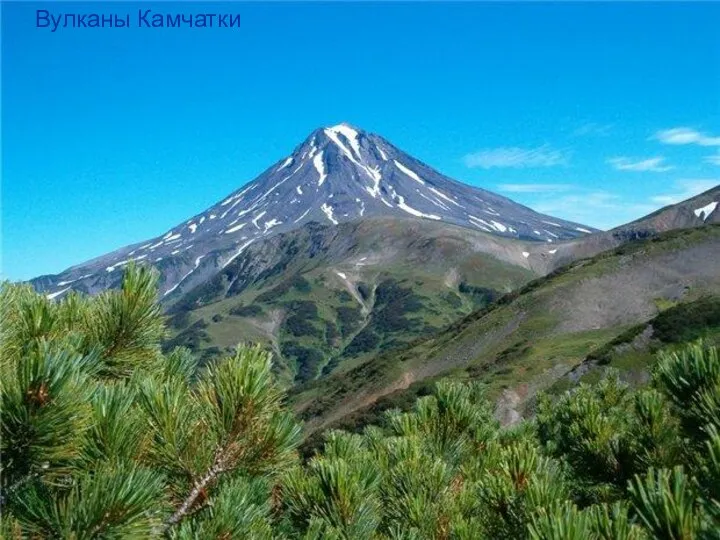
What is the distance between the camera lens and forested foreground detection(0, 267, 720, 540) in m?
2.24

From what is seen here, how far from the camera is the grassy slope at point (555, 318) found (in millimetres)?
93062

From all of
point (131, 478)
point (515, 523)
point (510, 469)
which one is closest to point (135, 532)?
point (131, 478)

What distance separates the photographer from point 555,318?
103438 mm

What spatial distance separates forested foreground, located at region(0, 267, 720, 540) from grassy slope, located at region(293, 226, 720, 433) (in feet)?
258

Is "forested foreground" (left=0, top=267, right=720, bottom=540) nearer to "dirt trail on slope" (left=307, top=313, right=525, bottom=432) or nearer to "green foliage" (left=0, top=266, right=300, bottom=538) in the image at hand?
"green foliage" (left=0, top=266, right=300, bottom=538)

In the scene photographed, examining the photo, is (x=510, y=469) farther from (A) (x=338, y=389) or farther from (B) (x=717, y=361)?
(A) (x=338, y=389)

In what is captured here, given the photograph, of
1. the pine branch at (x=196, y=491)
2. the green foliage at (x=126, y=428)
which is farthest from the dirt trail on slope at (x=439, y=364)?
the pine branch at (x=196, y=491)

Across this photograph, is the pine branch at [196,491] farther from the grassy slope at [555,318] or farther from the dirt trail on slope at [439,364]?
the dirt trail on slope at [439,364]

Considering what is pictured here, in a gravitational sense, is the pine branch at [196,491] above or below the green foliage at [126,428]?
below

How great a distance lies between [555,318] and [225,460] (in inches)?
4183

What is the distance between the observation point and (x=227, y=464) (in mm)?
3146

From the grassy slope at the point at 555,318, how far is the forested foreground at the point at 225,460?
78.6 metres

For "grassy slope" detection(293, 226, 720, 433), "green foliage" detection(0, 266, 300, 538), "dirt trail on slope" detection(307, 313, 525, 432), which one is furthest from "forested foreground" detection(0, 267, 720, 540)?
"dirt trail on slope" detection(307, 313, 525, 432)

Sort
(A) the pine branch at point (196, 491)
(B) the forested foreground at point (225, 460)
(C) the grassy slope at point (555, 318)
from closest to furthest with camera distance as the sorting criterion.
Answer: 1. (B) the forested foreground at point (225, 460)
2. (A) the pine branch at point (196, 491)
3. (C) the grassy slope at point (555, 318)
